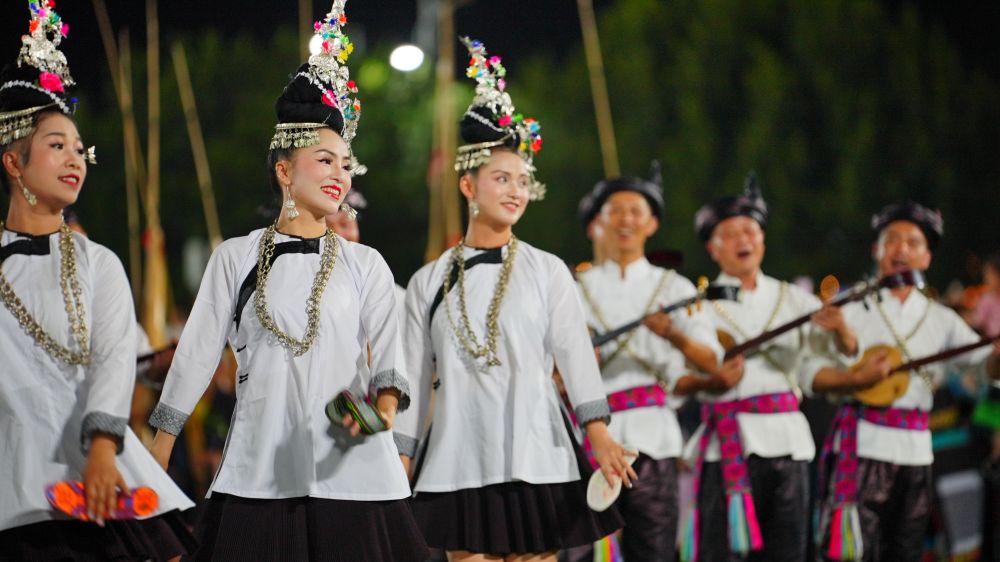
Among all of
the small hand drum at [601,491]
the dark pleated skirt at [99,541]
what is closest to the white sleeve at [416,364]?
the small hand drum at [601,491]

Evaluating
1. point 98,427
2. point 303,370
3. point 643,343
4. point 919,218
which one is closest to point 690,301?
point 643,343

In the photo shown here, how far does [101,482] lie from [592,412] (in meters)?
1.50

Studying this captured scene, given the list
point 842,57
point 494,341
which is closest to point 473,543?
point 494,341

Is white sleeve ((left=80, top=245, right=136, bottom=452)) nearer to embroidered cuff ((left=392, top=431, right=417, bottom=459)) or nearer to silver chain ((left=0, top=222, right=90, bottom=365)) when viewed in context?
silver chain ((left=0, top=222, right=90, bottom=365))

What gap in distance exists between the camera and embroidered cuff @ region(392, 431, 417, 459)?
13.3 ft

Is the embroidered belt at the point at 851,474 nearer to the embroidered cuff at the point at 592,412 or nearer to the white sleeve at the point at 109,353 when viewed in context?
the embroidered cuff at the point at 592,412

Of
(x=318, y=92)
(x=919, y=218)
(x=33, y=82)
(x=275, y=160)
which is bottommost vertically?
(x=919, y=218)

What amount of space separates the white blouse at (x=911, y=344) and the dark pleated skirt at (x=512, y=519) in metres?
2.01

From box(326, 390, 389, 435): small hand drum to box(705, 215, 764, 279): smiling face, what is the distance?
2.81 metres

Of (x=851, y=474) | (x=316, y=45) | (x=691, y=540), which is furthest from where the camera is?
(x=851, y=474)

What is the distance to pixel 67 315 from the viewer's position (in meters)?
3.49

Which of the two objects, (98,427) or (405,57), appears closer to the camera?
(98,427)

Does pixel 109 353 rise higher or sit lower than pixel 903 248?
lower

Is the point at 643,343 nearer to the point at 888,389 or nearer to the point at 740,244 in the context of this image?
the point at 740,244
